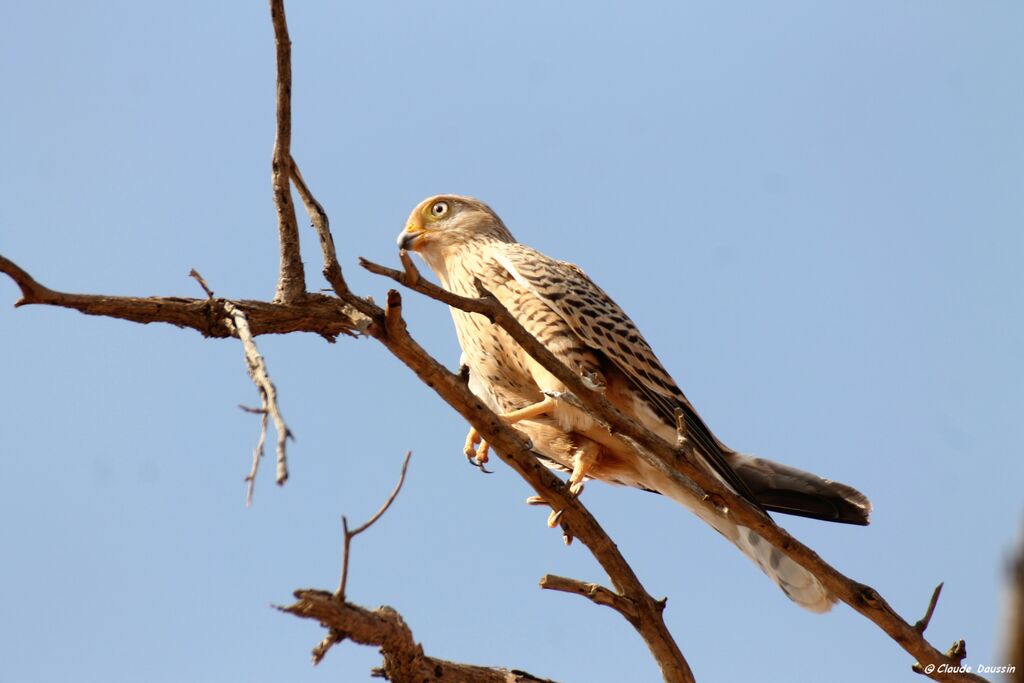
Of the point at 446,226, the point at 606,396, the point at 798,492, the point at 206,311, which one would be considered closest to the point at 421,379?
the point at 206,311

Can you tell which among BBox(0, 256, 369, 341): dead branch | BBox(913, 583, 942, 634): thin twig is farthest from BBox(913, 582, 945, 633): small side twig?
BBox(0, 256, 369, 341): dead branch

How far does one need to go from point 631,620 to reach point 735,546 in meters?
1.20

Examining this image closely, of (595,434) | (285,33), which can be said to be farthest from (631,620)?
(285,33)

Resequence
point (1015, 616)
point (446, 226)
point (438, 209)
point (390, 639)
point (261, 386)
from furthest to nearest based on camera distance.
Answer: point (438, 209) → point (446, 226) → point (390, 639) → point (261, 386) → point (1015, 616)

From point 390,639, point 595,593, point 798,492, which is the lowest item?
point 390,639

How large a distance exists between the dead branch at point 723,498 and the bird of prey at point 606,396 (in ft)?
2.86

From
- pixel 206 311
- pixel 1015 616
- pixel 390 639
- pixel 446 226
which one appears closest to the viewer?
pixel 1015 616

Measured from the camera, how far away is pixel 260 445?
107 inches

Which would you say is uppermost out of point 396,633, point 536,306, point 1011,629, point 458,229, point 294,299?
point 458,229

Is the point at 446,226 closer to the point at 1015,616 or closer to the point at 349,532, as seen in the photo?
the point at 349,532

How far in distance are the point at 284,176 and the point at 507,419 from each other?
1831 millimetres

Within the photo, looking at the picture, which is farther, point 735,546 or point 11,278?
point 735,546

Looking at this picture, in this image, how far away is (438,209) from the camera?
20.6 feet

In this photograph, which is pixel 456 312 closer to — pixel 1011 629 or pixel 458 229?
pixel 458 229
